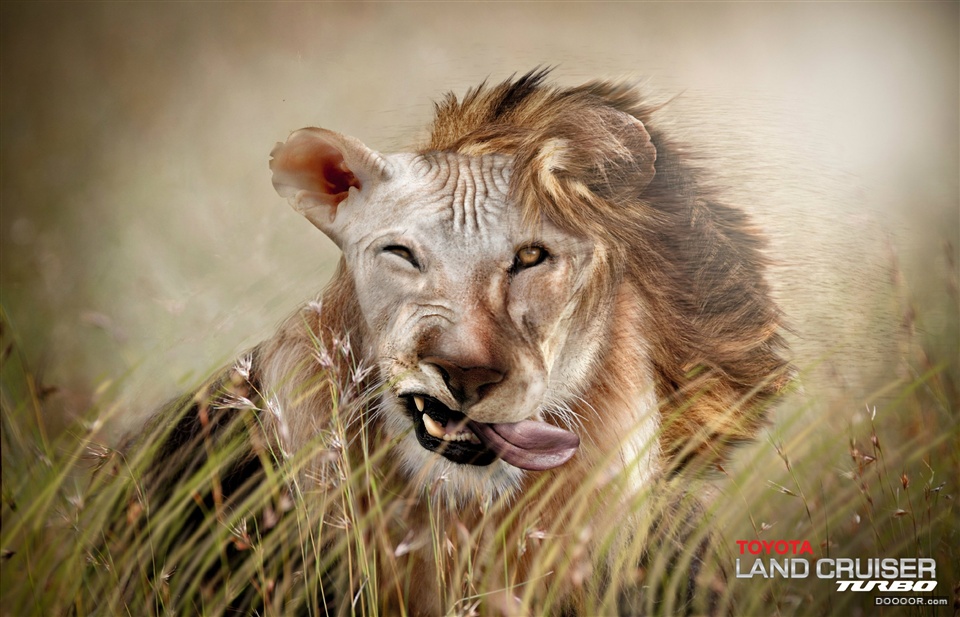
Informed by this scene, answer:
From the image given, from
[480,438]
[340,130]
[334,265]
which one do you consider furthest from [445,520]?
[340,130]

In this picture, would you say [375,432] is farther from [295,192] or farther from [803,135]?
[803,135]

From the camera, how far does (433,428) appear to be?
1.66 m

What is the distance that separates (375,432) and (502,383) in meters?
0.39

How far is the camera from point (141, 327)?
2.03 m

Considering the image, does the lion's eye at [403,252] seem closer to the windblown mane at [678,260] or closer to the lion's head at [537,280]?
the lion's head at [537,280]

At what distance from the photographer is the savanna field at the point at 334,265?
1795mm

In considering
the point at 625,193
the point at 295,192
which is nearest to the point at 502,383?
the point at 625,193

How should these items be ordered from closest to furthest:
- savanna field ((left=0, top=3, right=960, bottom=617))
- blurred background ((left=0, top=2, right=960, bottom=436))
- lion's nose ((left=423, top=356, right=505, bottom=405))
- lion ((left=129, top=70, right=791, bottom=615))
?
lion's nose ((left=423, top=356, right=505, bottom=405)) → lion ((left=129, top=70, right=791, bottom=615)) → savanna field ((left=0, top=3, right=960, bottom=617)) → blurred background ((left=0, top=2, right=960, bottom=436))

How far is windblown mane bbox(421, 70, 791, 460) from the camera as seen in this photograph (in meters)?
1.82

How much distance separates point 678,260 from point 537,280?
38 cm

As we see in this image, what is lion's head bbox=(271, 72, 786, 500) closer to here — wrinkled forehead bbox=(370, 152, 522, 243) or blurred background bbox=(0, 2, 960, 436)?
wrinkled forehead bbox=(370, 152, 522, 243)

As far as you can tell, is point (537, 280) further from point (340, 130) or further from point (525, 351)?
point (340, 130)

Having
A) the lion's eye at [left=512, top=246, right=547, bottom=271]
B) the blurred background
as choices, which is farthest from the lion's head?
the blurred background

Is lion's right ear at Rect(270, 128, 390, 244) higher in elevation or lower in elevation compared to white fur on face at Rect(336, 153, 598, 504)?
higher
